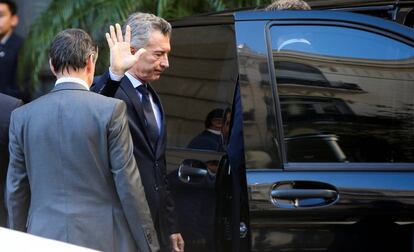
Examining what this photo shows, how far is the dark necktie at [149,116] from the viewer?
13.7 ft

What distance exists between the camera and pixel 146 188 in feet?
13.6

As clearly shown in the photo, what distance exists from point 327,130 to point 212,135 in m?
0.55

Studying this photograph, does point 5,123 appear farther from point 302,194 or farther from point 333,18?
point 333,18

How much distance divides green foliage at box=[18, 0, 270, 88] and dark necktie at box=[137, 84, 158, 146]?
2.90 metres

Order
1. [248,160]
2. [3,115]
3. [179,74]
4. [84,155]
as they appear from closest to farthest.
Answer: [84,155]
[248,160]
[3,115]
[179,74]

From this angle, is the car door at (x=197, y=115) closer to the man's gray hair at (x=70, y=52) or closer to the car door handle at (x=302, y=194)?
the car door handle at (x=302, y=194)

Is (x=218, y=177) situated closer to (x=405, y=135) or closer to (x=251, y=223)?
(x=251, y=223)

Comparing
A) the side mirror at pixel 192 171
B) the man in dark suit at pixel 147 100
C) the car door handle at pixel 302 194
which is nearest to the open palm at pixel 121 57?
the man in dark suit at pixel 147 100

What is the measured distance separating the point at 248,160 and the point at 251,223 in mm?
266

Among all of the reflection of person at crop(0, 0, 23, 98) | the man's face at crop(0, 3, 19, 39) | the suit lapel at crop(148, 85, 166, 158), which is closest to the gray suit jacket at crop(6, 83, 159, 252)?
the suit lapel at crop(148, 85, 166, 158)

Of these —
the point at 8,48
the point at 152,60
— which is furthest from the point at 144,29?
the point at 8,48

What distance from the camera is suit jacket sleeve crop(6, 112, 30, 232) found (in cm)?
396

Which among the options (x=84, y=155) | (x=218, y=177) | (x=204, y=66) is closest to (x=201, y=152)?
(x=218, y=177)

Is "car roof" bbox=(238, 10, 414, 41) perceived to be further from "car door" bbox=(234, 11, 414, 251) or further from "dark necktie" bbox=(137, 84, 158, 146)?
"dark necktie" bbox=(137, 84, 158, 146)
